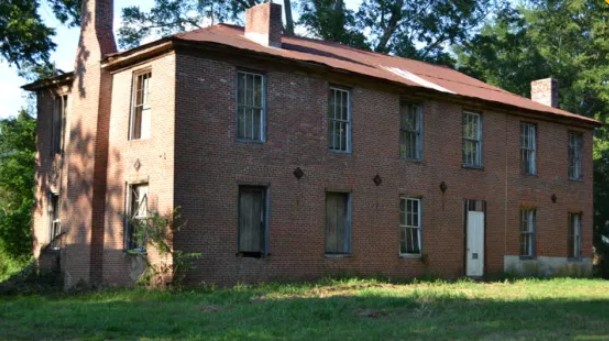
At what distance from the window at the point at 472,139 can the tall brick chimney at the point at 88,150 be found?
11.2 meters

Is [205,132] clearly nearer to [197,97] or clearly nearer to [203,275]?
[197,97]

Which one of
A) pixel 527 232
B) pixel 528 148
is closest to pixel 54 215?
pixel 527 232

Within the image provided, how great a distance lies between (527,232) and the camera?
28.1 metres

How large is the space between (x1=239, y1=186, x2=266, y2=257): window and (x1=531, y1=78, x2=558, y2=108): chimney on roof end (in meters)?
16.5

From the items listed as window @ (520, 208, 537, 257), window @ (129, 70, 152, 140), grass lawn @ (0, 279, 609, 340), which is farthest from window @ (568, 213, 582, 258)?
window @ (129, 70, 152, 140)

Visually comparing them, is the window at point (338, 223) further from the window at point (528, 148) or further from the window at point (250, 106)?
the window at point (528, 148)

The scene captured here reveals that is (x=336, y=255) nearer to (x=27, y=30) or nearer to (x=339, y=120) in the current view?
(x=339, y=120)

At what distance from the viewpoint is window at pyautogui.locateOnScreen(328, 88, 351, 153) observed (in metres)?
22.5

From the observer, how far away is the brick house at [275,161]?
65.0 feet

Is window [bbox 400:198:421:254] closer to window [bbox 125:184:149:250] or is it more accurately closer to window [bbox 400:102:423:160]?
window [bbox 400:102:423:160]

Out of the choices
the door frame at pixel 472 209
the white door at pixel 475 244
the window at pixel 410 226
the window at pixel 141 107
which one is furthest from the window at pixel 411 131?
the window at pixel 141 107

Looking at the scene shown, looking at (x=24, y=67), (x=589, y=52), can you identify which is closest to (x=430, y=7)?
(x=589, y=52)

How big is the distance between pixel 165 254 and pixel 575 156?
17773 millimetres

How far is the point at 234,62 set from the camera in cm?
2039
